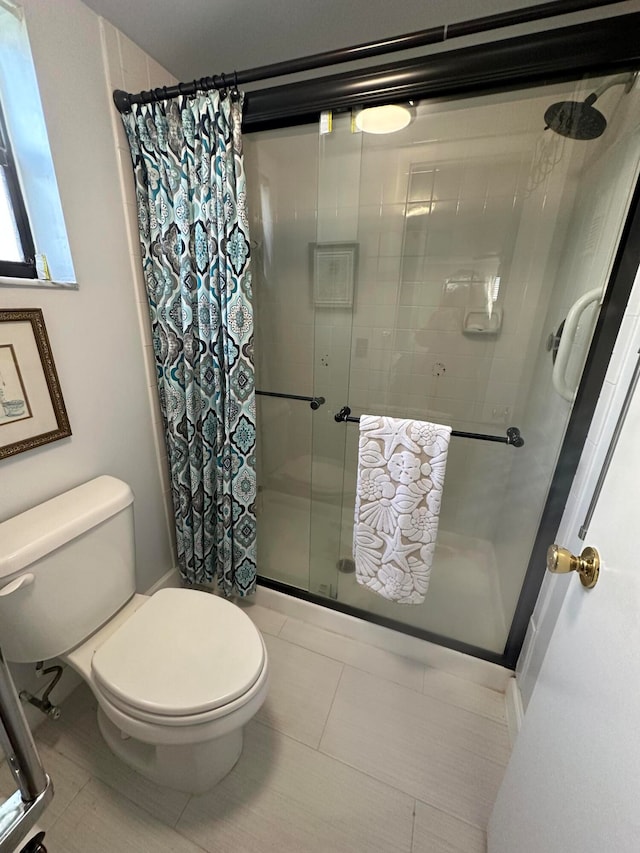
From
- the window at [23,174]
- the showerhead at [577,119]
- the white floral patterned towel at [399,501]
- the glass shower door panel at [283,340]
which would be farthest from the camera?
the glass shower door panel at [283,340]

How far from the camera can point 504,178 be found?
4.38ft

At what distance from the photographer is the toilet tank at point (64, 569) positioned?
0.88m

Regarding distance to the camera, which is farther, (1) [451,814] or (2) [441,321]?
(2) [441,321]

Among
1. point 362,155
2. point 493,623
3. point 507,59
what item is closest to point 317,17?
point 362,155

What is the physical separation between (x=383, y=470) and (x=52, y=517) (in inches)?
40.2

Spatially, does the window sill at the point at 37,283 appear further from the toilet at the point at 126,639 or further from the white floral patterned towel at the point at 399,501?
the white floral patterned towel at the point at 399,501

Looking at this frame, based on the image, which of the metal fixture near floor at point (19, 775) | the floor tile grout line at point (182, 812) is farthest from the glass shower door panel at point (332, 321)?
the metal fixture near floor at point (19, 775)

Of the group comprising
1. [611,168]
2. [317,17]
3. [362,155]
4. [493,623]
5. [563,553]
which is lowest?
[493,623]

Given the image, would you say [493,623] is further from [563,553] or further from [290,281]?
[290,281]

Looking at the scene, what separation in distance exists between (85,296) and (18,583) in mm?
860

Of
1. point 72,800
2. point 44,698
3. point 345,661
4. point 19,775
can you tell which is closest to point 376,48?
point 19,775

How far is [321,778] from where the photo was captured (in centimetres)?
106

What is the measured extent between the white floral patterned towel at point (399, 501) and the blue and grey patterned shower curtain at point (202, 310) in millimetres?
467

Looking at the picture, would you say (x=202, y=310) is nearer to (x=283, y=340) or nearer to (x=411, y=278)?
(x=283, y=340)
